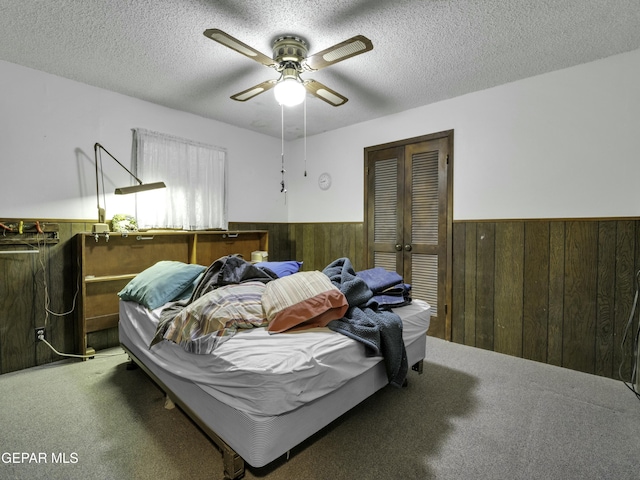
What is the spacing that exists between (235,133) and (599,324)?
13.8 ft

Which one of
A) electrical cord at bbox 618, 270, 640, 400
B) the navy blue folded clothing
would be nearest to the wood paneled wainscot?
the navy blue folded clothing

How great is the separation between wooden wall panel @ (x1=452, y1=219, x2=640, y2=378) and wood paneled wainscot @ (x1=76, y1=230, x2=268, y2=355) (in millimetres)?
2856

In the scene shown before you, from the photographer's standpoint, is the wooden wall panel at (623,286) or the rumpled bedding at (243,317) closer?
the rumpled bedding at (243,317)

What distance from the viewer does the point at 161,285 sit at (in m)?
2.29

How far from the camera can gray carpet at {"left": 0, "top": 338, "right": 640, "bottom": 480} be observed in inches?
60.3

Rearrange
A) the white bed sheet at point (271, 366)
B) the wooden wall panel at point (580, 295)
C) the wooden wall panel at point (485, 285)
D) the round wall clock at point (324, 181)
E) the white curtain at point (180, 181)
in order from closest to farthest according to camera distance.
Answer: the white bed sheet at point (271, 366) < the wooden wall panel at point (580, 295) < the wooden wall panel at point (485, 285) < the white curtain at point (180, 181) < the round wall clock at point (324, 181)

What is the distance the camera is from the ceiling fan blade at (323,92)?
7.86 feet

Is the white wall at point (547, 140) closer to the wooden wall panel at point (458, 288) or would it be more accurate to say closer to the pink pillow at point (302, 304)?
the wooden wall panel at point (458, 288)

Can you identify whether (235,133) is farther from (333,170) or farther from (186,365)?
(186,365)

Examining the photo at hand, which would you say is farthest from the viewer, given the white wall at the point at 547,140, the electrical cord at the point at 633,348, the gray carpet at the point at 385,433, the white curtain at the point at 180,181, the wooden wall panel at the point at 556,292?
the white curtain at the point at 180,181

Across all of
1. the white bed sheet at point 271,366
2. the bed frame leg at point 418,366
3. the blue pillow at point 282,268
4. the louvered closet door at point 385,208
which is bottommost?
the bed frame leg at point 418,366

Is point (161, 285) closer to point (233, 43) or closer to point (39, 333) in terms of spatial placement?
point (39, 333)

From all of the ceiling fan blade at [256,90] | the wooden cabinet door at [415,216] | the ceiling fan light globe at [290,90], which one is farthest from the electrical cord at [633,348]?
the ceiling fan blade at [256,90]

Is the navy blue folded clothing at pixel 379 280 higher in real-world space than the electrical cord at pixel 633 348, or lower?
higher
